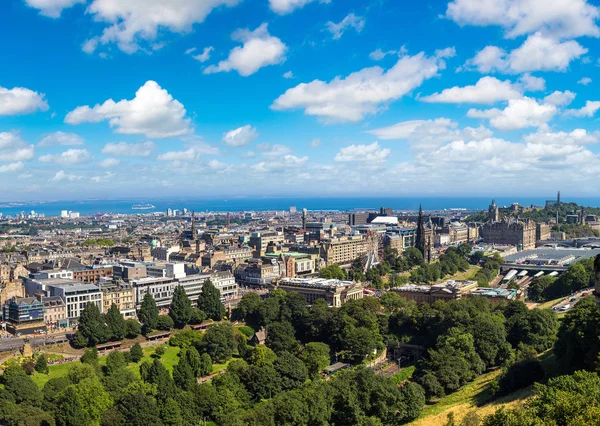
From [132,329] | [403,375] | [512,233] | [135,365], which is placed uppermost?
[512,233]

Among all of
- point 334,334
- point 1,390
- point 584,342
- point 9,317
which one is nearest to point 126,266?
point 9,317

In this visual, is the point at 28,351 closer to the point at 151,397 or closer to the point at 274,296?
the point at 151,397

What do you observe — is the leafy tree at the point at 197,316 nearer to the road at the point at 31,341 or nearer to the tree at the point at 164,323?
the tree at the point at 164,323

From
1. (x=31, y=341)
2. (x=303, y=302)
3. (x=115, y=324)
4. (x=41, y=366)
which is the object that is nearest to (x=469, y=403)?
(x=303, y=302)

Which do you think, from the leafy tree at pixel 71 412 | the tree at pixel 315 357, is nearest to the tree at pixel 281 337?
the tree at pixel 315 357

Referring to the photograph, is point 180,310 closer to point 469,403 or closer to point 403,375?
point 403,375

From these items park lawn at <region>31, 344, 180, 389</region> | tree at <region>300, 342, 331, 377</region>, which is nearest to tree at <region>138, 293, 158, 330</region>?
park lawn at <region>31, 344, 180, 389</region>
